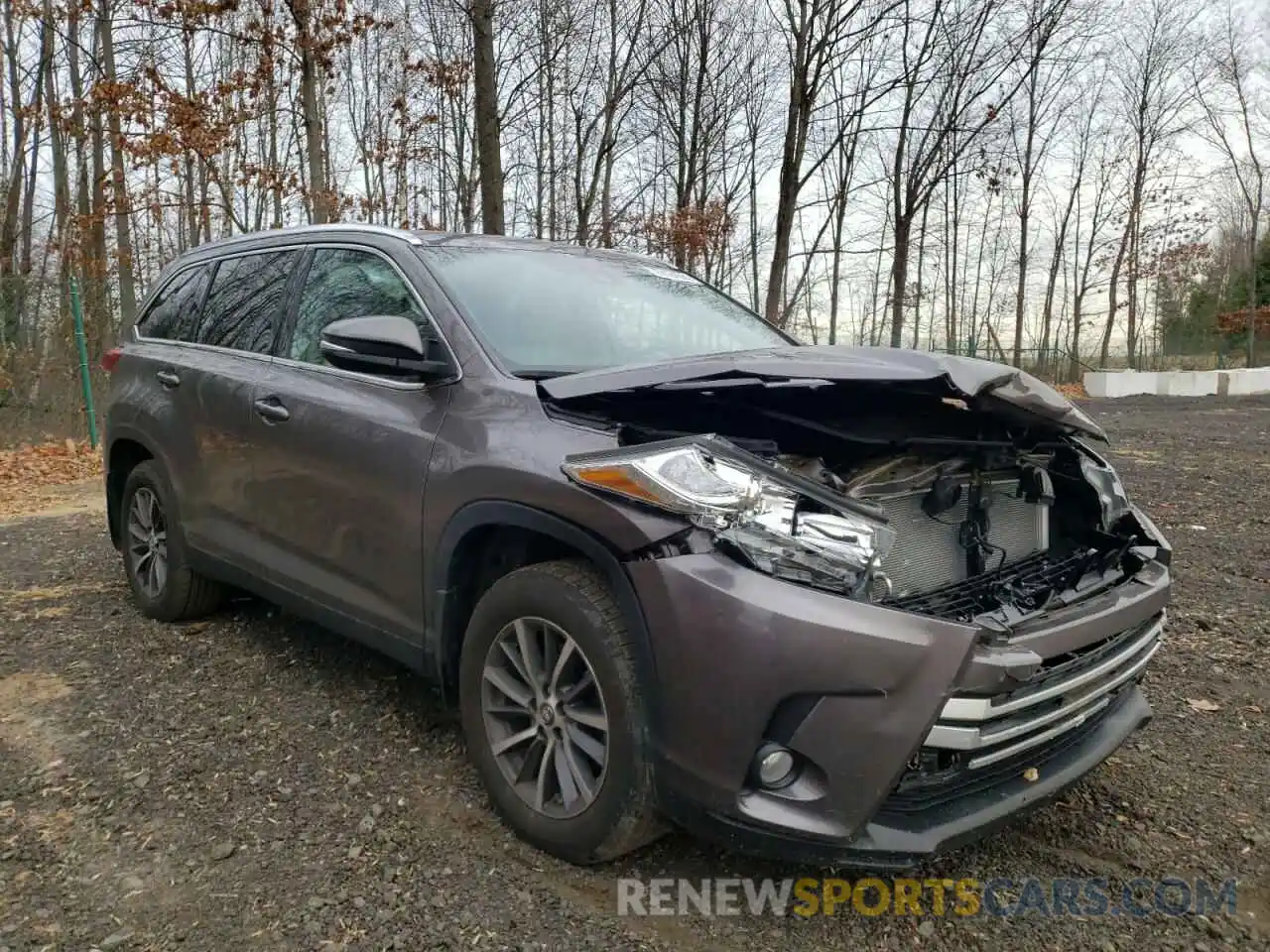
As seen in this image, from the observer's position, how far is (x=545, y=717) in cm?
238

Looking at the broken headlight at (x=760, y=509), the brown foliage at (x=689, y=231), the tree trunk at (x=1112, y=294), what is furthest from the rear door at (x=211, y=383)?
the tree trunk at (x=1112, y=294)

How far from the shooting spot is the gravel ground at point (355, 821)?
2145 mm

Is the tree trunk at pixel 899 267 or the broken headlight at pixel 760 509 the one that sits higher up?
the tree trunk at pixel 899 267

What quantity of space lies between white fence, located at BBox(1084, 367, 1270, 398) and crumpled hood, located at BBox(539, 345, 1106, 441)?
23.9 m

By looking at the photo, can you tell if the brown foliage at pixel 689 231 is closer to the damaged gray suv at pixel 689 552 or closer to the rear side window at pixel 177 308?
the rear side window at pixel 177 308

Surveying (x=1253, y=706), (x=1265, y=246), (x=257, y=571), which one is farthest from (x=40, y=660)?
(x=1265, y=246)

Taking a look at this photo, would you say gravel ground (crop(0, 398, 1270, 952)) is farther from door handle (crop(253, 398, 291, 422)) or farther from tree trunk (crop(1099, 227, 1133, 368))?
tree trunk (crop(1099, 227, 1133, 368))

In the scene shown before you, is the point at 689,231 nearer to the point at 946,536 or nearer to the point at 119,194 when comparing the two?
the point at 119,194

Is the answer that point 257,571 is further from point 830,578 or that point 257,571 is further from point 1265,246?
point 1265,246

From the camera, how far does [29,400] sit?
37.4 feet

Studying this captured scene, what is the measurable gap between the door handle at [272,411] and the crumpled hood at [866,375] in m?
1.33

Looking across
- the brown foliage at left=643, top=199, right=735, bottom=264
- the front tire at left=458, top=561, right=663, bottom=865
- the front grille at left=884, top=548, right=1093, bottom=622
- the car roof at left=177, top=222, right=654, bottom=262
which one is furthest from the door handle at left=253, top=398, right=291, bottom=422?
the brown foliage at left=643, top=199, right=735, bottom=264

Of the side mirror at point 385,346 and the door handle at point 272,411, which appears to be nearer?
the side mirror at point 385,346

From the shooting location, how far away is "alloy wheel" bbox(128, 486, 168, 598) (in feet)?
14.0
